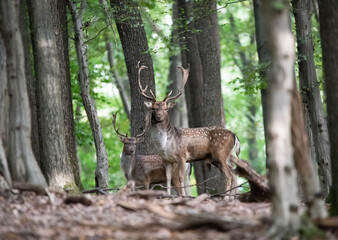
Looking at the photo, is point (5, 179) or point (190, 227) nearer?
point (190, 227)

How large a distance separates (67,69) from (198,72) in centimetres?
676

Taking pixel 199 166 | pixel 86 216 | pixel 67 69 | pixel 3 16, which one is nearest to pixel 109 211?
pixel 86 216

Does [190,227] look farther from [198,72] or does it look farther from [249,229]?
[198,72]

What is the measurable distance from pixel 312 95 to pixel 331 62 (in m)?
4.50

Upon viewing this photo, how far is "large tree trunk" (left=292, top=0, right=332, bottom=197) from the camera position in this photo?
43.0ft

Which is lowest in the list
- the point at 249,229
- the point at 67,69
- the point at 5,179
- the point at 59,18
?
the point at 249,229

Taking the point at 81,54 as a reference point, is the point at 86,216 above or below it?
below

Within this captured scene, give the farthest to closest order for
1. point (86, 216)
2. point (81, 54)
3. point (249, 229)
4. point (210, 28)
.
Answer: point (210, 28) → point (81, 54) → point (86, 216) → point (249, 229)

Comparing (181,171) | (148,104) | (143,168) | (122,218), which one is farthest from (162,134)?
(122,218)

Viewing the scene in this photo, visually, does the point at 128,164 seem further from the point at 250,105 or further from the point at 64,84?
the point at 250,105

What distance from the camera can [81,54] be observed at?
13070 millimetres

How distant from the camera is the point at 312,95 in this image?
43.3ft

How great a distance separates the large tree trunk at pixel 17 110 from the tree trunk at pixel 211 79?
7664 mm

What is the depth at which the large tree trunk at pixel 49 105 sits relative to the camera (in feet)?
31.7
